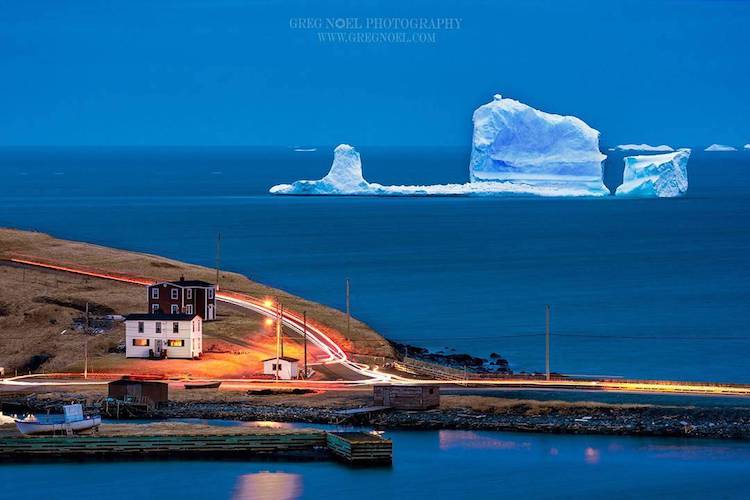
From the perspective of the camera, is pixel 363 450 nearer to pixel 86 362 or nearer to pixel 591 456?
pixel 591 456

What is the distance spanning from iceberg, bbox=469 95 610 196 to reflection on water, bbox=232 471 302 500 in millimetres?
121226

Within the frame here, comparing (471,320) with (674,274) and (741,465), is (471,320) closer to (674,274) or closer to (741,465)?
(674,274)

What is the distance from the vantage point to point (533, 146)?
176375 millimetres

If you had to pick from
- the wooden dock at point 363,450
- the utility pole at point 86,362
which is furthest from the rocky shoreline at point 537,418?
the utility pole at point 86,362

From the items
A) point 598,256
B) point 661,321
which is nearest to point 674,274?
point 598,256

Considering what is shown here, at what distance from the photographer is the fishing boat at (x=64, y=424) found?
177 feet

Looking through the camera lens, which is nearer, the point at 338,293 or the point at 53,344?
the point at 53,344

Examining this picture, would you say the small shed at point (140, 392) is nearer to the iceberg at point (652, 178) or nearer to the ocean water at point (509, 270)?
the ocean water at point (509, 270)

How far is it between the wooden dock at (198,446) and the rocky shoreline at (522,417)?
16.2 feet

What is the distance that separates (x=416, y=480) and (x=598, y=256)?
94.2 m

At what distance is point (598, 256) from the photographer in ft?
470

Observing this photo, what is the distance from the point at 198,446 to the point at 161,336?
Answer: 16.9m

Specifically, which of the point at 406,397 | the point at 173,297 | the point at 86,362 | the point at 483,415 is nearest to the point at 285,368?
the point at 406,397

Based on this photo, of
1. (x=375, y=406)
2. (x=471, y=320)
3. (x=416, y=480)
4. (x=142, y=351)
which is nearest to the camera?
(x=416, y=480)
